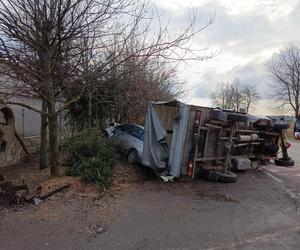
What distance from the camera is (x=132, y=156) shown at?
1283 cm

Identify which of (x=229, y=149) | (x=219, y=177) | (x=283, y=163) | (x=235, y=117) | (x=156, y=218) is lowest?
(x=156, y=218)

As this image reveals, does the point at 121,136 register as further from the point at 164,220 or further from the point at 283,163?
the point at 164,220

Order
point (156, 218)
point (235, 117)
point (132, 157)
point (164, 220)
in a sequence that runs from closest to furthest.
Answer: point (164, 220), point (156, 218), point (235, 117), point (132, 157)

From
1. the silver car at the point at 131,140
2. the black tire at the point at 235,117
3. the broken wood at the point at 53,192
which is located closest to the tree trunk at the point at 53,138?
the broken wood at the point at 53,192

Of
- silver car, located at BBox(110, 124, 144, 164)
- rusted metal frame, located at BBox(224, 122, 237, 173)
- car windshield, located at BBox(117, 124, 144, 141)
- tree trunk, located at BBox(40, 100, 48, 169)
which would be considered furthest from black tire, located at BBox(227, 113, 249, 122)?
tree trunk, located at BBox(40, 100, 48, 169)

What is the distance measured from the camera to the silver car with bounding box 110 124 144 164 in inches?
498

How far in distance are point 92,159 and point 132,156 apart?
11.2 ft

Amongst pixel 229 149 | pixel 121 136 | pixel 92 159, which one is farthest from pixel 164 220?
pixel 121 136

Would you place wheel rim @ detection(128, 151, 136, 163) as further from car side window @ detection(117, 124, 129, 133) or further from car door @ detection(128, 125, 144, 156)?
car side window @ detection(117, 124, 129, 133)

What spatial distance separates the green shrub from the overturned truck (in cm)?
113

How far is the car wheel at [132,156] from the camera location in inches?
497

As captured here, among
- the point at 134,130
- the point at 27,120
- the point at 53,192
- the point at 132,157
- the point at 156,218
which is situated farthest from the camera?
the point at 27,120

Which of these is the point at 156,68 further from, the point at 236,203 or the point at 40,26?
the point at 236,203

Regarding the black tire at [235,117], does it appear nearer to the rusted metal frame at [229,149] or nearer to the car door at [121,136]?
the rusted metal frame at [229,149]
